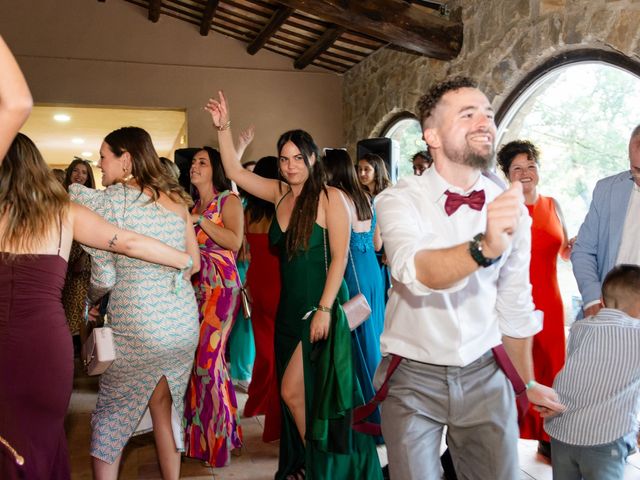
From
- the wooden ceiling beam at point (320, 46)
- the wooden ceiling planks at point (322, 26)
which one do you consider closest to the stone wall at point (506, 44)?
the wooden ceiling planks at point (322, 26)

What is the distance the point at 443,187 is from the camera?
5.83 ft

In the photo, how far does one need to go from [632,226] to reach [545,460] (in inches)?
59.4

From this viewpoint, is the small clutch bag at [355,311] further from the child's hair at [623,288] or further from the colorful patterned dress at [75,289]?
the colorful patterned dress at [75,289]

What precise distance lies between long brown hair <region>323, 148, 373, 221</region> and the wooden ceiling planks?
3434mm

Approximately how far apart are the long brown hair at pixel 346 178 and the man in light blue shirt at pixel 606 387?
4.70 ft

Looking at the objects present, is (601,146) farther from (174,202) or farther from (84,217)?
(84,217)

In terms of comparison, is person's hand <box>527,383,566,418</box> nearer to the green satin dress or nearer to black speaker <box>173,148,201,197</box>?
the green satin dress

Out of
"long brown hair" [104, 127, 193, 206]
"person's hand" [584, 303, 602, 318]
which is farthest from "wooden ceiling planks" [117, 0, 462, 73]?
"person's hand" [584, 303, 602, 318]

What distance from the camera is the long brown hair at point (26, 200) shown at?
6.87 ft

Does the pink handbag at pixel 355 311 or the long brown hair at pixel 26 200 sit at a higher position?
the long brown hair at pixel 26 200

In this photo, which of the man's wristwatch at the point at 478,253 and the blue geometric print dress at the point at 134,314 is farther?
the blue geometric print dress at the point at 134,314

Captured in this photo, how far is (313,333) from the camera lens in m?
2.86

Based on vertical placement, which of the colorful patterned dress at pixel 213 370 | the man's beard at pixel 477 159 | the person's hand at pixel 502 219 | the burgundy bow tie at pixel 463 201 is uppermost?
the man's beard at pixel 477 159

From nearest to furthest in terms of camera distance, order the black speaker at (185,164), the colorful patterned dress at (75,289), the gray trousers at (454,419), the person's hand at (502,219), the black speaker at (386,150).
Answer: the person's hand at (502,219) < the gray trousers at (454,419) < the colorful patterned dress at (75,289) < the black speaker at (185,164) < the black speaker at (386,150)
